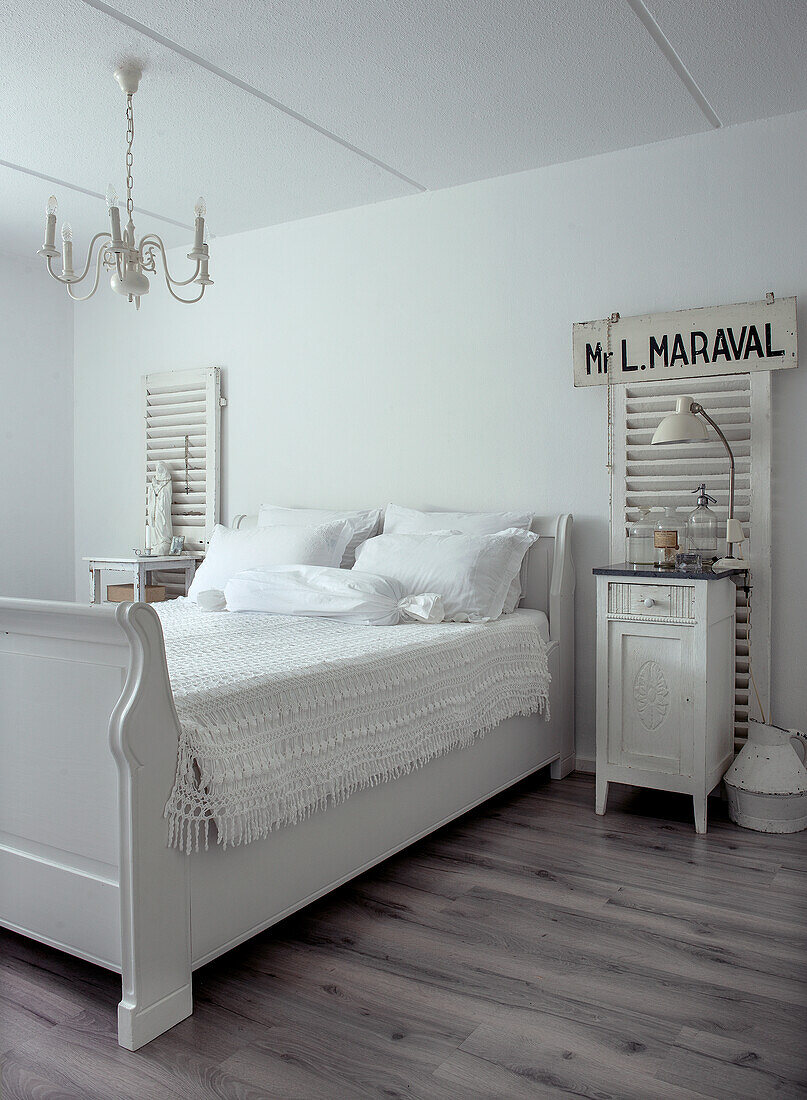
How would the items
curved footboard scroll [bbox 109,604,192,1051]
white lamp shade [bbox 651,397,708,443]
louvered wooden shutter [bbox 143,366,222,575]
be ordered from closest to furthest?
curved footboard scroll [bbox 109,604,192,1051] < white lamp shade [bbox 651,397,708,443] < louvered wooden shutter [bbox 143,366,222,575]

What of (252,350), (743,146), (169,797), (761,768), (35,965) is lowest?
(35,965)

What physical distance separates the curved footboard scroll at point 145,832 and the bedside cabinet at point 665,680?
1.74 m

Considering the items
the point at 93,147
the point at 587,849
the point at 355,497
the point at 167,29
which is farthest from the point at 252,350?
the point at 587,849

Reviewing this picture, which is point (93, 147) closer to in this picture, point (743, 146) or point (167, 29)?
point (167, 29)

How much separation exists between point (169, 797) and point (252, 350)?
309 centimetres

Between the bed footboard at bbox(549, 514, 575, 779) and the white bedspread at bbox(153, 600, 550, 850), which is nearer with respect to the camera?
the white bedspread at bbox(153, 600, 550, 850)

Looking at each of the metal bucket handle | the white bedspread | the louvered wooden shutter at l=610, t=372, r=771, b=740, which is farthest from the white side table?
the metal bucket handle

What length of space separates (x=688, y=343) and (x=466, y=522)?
1.07m

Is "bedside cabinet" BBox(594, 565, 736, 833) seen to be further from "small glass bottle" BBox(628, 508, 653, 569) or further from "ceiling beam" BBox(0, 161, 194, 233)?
"ceiling beam" BBox(0, 161, 194, 233)

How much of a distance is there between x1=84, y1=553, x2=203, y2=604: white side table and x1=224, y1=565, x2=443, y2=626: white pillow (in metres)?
1.13

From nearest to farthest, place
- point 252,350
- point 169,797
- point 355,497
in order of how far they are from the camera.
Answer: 1. point 169,797
2. point 355,497
3. point 252,350

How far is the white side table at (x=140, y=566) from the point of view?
14.3ft

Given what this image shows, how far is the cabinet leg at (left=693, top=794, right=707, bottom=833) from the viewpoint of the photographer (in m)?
2.90

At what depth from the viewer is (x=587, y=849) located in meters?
2.76
